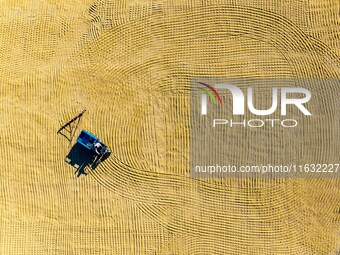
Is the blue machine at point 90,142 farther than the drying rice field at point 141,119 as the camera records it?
No

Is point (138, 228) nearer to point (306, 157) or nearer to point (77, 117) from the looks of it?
point (77, 117)

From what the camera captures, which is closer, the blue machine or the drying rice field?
the blue machine

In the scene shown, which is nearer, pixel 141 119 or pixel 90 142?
pixel 90 142

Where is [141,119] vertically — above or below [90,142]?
above
